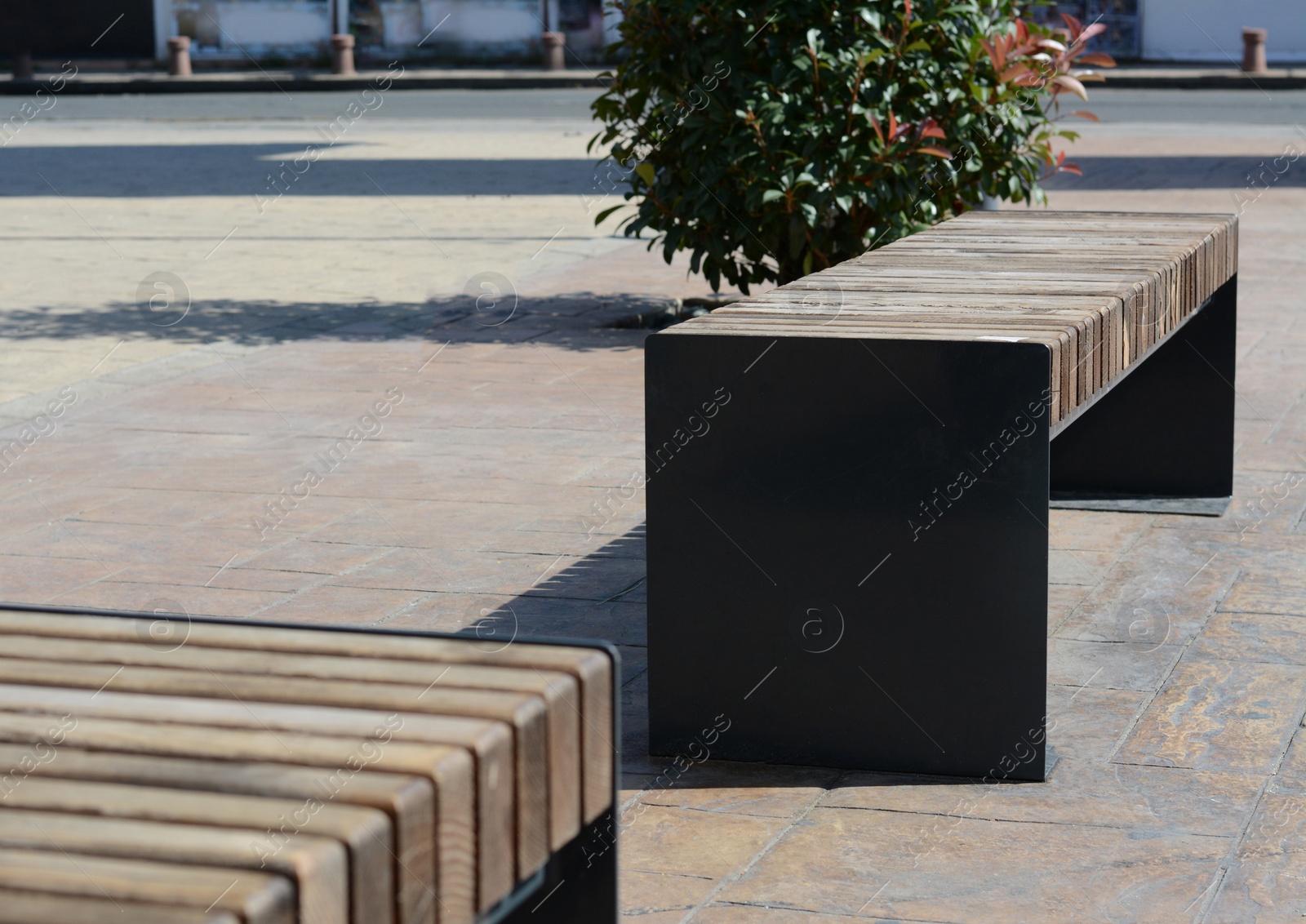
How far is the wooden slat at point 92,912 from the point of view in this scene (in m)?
1.64

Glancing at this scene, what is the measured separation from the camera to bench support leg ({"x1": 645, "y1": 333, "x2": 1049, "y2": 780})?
3393 mm

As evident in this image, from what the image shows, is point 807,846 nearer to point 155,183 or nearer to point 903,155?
point 903,155

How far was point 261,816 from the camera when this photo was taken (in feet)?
6.09

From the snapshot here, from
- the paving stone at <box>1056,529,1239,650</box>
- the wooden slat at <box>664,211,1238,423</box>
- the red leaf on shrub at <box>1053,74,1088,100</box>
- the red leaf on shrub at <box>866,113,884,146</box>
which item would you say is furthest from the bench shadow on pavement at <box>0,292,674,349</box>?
the paving stone at <box>1056,529,1239,650</box>

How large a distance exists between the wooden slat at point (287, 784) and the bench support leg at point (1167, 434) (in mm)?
4218

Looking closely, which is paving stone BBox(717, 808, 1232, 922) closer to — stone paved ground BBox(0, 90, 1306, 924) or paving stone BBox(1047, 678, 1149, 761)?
stone paved ground BBox(0, 90, 1306, 924)

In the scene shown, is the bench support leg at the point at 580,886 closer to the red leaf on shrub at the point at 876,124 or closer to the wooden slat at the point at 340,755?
the wooden slat at the point at 340,755

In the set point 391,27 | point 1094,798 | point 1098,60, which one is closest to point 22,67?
point 391,27

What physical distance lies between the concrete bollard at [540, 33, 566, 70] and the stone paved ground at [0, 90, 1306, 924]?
2176 cm

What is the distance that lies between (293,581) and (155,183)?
39.1ft

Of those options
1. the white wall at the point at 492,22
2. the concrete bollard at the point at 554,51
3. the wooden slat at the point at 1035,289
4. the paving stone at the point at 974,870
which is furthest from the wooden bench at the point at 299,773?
the white wall at the point at 492,22

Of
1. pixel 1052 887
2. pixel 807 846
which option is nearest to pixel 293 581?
pixel 807 846

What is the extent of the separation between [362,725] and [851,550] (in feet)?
5.18

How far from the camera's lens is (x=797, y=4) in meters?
7.94
